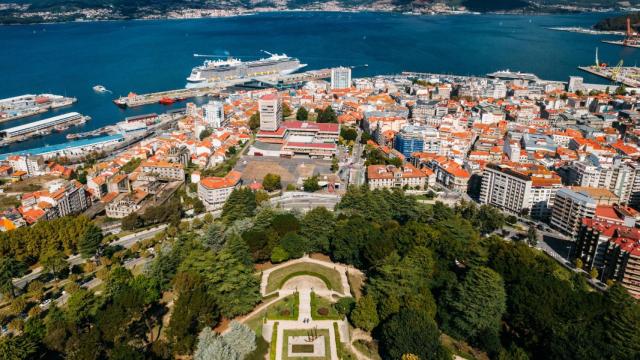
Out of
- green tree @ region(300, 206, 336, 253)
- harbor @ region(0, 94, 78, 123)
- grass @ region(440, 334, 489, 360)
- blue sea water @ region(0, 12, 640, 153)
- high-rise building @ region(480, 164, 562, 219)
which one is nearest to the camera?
grass @ region(440, 334, 489, 360)

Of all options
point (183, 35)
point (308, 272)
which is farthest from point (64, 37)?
point (308, 272)

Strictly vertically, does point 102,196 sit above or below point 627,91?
below

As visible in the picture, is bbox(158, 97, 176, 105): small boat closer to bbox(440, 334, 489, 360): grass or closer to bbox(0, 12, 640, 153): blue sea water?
bbox(0, 12, 640, 153): blue sea water

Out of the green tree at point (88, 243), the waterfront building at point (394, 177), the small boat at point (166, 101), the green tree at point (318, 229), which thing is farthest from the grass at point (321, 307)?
the small boat at point (166, 101)

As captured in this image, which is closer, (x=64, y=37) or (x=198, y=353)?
(x=198, y=353)

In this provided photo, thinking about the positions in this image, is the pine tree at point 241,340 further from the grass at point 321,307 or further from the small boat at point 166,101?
the small boat at point 166,101

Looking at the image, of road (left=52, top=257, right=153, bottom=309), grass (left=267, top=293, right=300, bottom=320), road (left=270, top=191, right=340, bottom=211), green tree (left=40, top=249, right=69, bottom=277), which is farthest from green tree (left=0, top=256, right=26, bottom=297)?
road (left=270, top=191, right=340, bottom=211)

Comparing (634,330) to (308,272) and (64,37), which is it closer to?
(308,272)
